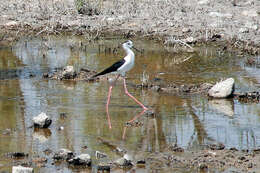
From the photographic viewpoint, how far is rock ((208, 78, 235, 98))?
10.1 m

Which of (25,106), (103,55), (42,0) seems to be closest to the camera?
(25,106)

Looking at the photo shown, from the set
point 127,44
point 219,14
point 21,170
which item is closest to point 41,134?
point 21,170

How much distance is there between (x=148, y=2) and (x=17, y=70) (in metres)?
7.31

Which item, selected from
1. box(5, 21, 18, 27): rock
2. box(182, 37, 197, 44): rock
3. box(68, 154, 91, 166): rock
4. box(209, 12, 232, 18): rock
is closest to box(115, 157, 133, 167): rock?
box(68, 154, 91, 166): rock

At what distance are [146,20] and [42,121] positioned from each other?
9.15m

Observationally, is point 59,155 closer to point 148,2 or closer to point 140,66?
point 140,66

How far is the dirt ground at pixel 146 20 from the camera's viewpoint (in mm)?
15266

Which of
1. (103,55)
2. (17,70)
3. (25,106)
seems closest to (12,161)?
(25,106)

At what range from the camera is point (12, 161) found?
22.7 feet

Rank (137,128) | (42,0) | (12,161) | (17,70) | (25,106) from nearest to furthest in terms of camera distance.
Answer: (12,161) < (137,128) < (25,106) < (17,70) < (42,0)

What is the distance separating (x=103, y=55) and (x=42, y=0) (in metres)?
6.01

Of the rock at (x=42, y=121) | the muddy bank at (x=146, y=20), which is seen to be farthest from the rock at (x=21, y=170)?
the muddy bank at (x=146, y=20)

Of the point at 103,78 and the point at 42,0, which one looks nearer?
the point at 103,78

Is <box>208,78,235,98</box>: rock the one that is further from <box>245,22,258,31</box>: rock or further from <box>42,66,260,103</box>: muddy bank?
<box>245,22,258,31</box>: rock
